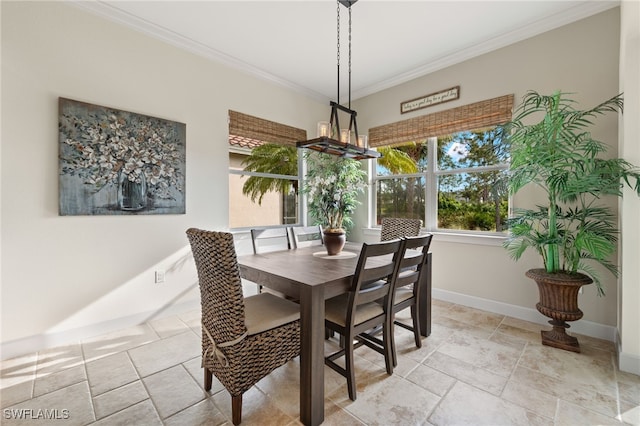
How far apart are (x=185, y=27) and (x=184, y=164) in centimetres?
133

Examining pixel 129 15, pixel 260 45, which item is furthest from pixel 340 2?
pixel 129 15

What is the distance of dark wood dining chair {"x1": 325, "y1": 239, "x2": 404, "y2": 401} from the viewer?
1621mm

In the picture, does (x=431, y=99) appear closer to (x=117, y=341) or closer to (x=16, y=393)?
(x=117, y=341)

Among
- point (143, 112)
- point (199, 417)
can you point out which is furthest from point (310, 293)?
point (143, 112)

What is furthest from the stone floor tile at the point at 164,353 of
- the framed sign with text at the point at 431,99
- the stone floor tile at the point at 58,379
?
the framed sign with text at the point at 431,99

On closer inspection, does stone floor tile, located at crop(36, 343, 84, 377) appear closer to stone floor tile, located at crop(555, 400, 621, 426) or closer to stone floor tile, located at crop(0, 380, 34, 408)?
stone floor tile, located at crop(0, 380, 34, 408)

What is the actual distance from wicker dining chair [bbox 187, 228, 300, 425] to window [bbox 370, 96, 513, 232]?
2488 mm

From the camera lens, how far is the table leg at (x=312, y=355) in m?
1.43

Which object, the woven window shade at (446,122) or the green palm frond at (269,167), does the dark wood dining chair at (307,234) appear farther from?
the woven window shade at (446,122)

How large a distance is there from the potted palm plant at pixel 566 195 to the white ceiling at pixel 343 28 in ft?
3.03

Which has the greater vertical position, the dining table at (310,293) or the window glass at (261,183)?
the window glass at (261,183)

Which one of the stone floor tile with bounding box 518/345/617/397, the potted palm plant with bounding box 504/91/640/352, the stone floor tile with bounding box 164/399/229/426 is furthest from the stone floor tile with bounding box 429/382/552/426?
the stone floor tile with bounding box 164/399/229/426

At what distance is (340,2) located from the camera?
233 centimetres

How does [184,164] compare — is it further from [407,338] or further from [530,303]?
[530,303]
